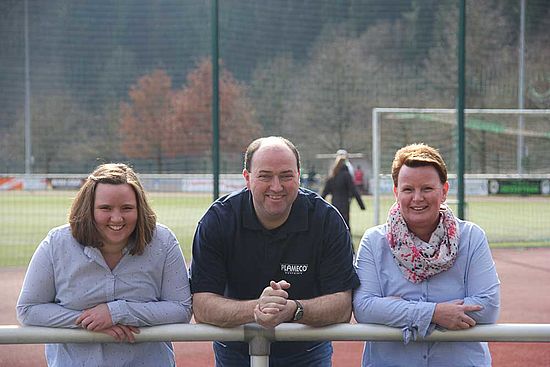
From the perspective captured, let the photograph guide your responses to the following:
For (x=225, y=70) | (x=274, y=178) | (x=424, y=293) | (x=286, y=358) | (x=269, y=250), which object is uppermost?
(x=225, y=70)

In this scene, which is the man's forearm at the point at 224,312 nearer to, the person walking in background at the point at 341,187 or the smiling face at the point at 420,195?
the smiling face at the point at 420,195

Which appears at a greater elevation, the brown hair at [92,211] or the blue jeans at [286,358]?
the brown hair at [92,211]

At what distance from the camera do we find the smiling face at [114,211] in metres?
2.71

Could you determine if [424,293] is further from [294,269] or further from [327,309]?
[294,269]

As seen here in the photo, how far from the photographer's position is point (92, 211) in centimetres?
274

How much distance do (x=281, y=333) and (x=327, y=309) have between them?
229 mm

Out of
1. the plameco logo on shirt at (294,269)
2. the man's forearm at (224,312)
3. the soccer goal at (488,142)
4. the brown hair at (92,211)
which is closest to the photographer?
the man's forearm at (224,312)

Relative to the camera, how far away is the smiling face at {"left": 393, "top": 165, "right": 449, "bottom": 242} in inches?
110

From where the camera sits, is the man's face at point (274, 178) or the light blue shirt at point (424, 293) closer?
the light blue shirt at point (424, 293)

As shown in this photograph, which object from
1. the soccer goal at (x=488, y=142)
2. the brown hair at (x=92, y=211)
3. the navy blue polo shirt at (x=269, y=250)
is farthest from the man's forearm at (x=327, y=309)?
the soccer goal at (x=488, y=142)

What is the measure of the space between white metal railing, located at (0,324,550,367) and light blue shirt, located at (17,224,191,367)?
0.10 metres

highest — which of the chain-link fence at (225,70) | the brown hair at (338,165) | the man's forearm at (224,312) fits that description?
the chain-link fence at (225,70)

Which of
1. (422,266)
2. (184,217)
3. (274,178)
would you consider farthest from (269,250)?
(184,217)

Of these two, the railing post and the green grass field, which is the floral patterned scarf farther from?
the green grass field
